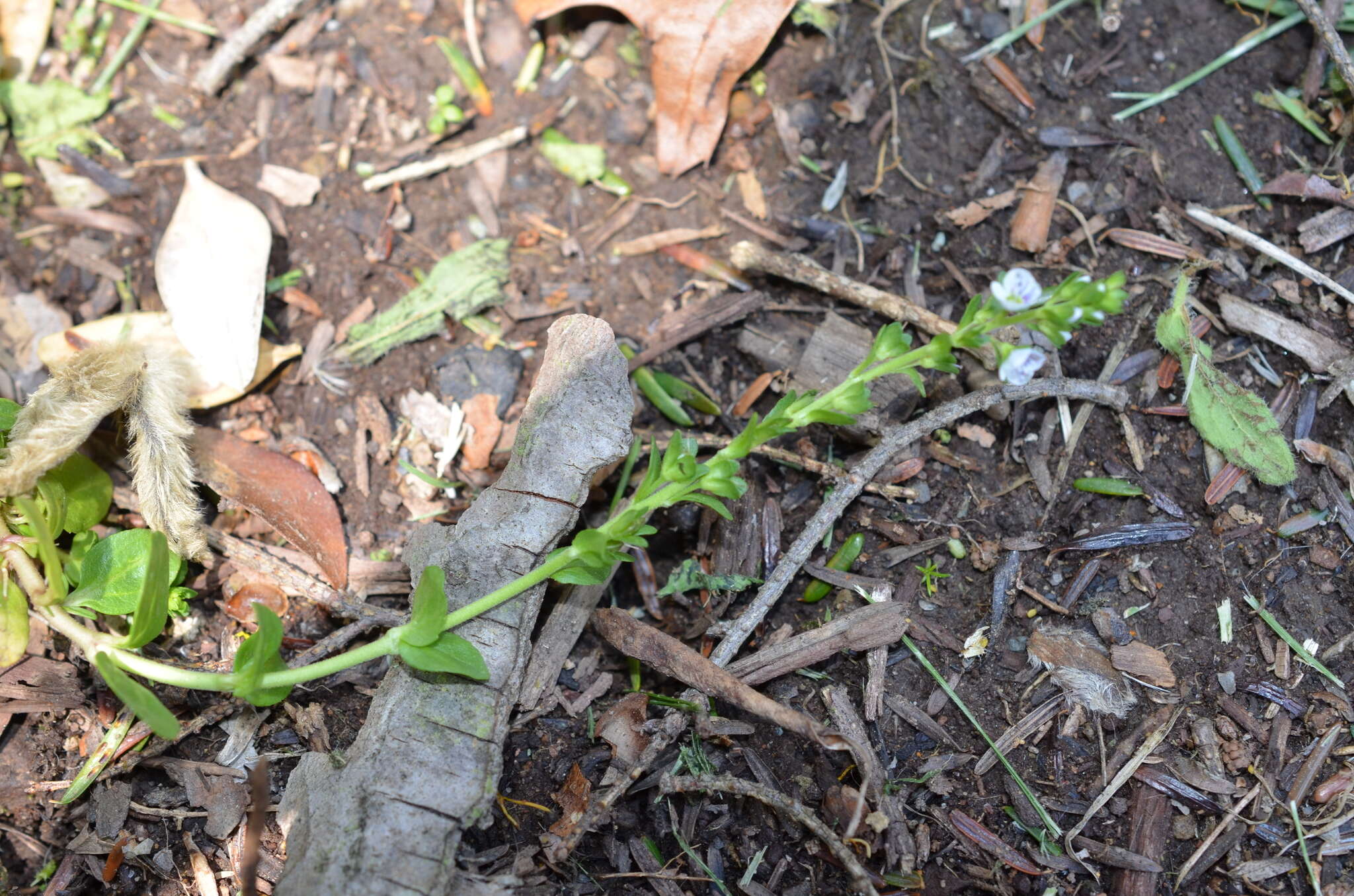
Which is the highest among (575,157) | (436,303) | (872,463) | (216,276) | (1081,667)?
(575,157)

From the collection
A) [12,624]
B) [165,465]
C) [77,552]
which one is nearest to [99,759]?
[12,624]

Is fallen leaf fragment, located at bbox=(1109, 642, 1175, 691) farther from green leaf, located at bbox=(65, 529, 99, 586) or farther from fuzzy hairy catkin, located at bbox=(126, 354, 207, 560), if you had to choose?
green leaf, located at bbox=(65, 529, 99, 586)

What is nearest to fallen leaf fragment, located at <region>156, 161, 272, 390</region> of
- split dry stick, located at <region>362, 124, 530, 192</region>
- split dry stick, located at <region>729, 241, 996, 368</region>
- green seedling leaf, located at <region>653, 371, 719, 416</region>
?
split dry stick, located at <region>362, 124, 530, 192</region>

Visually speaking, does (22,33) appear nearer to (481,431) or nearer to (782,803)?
(481,431)

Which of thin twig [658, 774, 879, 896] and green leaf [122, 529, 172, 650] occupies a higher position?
green leaf [122, 529, 172, 650]

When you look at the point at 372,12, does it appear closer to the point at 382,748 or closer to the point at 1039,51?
the point at 1039,51

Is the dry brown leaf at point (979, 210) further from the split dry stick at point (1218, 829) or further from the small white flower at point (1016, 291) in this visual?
the split dry stick at point (1218, 829)
